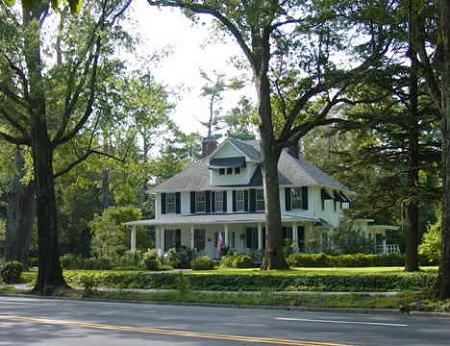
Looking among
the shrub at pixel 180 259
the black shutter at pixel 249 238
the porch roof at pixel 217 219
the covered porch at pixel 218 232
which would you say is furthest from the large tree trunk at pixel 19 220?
the black shutter at pixel 249 238

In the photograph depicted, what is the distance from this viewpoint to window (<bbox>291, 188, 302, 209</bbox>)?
47312 millimetres

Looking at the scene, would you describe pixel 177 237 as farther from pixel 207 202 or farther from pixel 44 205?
pixel 44 205

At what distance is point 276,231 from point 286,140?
15.6 feet

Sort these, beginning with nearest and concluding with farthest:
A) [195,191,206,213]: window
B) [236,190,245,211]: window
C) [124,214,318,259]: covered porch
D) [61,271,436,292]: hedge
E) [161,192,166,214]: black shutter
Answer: [61,271,436,292]: hedge
[124,214,318,259]: covered porch
[236,190,245,211]: window
[195,191,206,213]: window
[161,192,166,214]: black shutter

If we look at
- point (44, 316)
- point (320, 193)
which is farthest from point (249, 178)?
point (44, 316)

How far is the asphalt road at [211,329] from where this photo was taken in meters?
10.8

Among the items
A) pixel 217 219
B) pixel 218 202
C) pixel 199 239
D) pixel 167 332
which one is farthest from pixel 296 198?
pixel 167 332

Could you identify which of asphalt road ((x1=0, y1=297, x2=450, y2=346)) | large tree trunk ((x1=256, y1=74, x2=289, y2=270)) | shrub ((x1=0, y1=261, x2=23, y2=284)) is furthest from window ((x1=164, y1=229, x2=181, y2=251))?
asphalt road ((x1=0, y1=297, x2=450, y2=346))

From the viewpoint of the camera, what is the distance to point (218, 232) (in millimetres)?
49406

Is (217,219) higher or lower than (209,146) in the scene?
lower

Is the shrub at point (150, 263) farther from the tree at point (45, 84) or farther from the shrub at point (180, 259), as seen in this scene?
the tree at point (45, 84)

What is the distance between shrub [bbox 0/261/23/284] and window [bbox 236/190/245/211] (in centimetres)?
1973

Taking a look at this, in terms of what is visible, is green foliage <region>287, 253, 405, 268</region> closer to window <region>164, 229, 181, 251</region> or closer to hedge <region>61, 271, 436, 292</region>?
window <region>164, 229, 181, 251</region>

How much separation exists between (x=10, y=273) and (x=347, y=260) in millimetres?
19357
